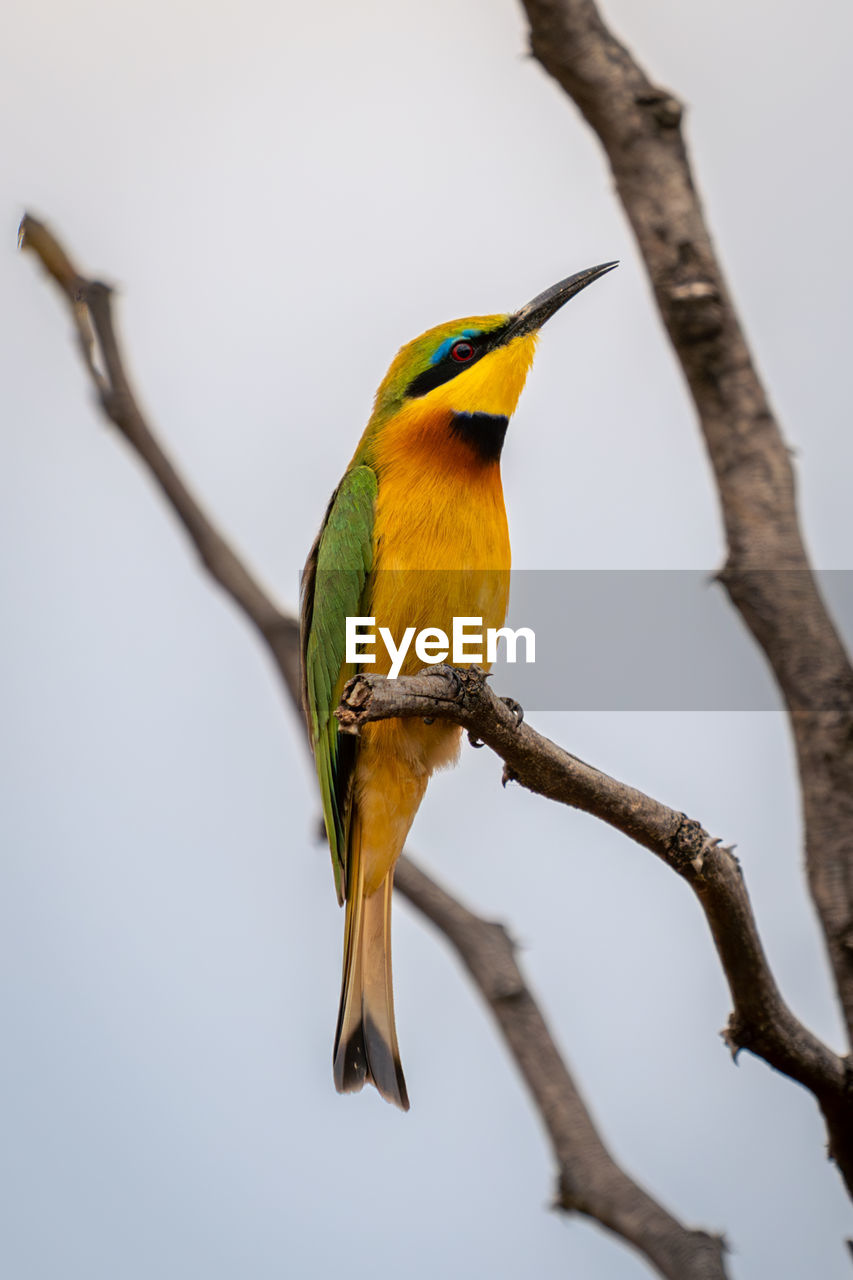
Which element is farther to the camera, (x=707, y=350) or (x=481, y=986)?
(x=481, y=986)

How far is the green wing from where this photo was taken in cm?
226

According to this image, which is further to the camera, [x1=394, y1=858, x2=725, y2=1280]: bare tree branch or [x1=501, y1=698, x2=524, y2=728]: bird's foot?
[x1=394, y1=858, x2=725, y2=1280]: bare tree branch

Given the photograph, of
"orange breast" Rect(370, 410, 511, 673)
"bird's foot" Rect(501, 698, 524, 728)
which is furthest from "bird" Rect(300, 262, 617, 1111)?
"bird's foot" Rect(501, 698, 524, 728)

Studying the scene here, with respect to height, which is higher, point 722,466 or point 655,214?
point 655,214

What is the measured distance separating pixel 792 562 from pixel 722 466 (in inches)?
9.0

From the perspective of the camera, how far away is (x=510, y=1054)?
2.57 meters

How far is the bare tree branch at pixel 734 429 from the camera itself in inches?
88.0

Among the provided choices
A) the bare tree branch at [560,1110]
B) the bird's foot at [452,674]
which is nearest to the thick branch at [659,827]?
the bird's foot at [452,674]

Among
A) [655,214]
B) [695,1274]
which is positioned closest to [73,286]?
[655,214]

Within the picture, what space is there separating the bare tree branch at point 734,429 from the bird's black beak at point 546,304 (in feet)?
0.51

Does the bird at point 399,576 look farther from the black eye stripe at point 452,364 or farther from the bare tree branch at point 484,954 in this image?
the bare tree branch at point 484,954

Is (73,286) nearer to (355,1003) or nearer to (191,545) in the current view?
(191,545)

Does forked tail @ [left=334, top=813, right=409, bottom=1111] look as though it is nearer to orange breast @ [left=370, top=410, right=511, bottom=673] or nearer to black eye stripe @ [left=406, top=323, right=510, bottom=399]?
orange breast @ [left=370, top=410, right=511, bottom=673]

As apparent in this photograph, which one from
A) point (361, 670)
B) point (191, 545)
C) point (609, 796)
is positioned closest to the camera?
point (609, 796)
